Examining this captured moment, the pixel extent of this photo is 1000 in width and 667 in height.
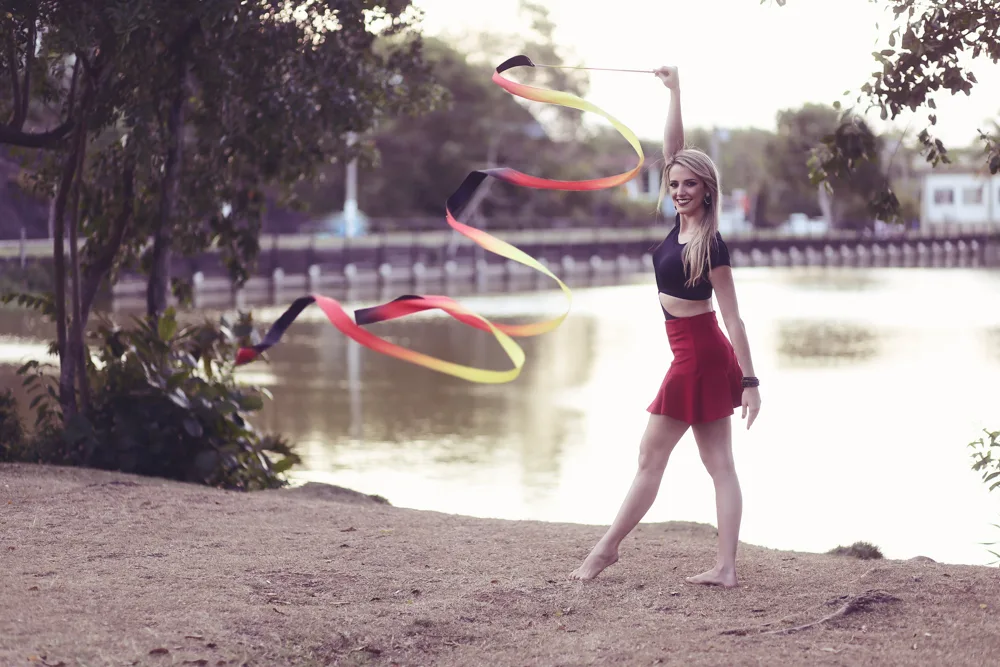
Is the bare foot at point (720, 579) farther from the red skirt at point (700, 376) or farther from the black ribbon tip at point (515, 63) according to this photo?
the black ribbon tip at point (515, 63)

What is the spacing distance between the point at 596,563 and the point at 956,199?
298 ft

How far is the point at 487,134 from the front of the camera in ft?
184

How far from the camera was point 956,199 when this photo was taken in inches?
3541

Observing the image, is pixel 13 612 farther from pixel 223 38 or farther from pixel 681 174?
pixel 223 38

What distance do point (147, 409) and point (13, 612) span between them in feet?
14.7

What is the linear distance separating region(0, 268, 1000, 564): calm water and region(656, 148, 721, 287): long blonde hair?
4.77 m

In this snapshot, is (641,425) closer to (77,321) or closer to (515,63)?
(77,321)

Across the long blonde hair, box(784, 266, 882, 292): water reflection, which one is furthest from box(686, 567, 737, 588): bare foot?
box(784, 266, 882, 292): water reflection

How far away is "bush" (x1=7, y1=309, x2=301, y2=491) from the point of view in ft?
28.4

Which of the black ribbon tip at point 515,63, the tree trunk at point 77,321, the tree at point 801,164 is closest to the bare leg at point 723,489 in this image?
the black ribbon tip at point 515,63

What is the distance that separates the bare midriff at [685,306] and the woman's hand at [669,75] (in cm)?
87

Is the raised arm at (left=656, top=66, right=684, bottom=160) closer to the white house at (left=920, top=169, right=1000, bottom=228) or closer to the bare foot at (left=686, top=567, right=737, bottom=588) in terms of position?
the bare foot at (left=686, top=567, right=737, bottom=588)

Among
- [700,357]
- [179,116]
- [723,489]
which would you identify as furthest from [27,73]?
[723,489]

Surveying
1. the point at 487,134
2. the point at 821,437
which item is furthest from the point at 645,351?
the point at 487,134
